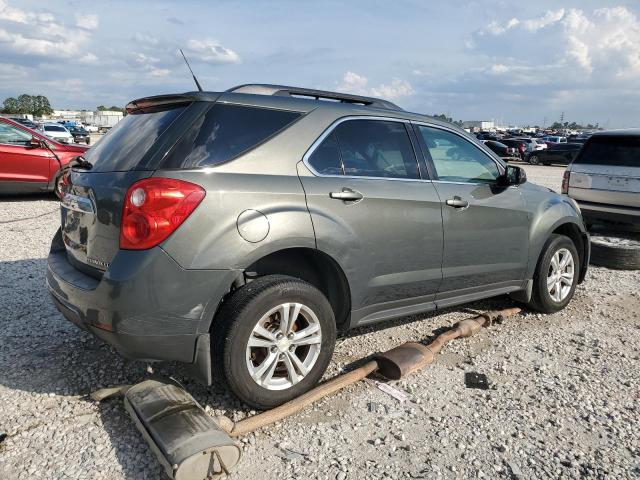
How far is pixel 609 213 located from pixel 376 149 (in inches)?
226

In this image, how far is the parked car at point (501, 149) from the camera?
2908 centimetres

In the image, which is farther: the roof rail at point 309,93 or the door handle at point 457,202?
the door handle at point 457,202

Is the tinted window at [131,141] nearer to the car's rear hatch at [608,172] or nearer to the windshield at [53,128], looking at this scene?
the car's rear hatch at [608,172]

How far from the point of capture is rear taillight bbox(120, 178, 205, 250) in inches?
106

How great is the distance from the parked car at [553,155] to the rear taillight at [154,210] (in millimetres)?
29996

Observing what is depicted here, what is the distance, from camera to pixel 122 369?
11.8 feet

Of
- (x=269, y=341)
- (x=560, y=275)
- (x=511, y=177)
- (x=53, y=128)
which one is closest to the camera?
(x=269, y=341)

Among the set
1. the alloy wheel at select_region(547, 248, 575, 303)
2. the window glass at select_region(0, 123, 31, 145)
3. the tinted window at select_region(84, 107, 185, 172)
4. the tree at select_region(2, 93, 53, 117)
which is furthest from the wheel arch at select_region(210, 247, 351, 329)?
the tree at select_region(2, 93, 53, 117)

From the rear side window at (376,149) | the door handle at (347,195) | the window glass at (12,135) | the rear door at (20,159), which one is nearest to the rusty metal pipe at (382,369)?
the door handle at (347,195)

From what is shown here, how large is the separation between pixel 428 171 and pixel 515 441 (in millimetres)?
1924

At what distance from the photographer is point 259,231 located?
9.52ft

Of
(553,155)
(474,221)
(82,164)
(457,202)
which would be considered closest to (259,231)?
(82,164)

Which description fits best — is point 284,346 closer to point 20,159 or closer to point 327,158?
point 327,158

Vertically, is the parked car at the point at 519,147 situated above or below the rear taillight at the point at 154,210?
below
